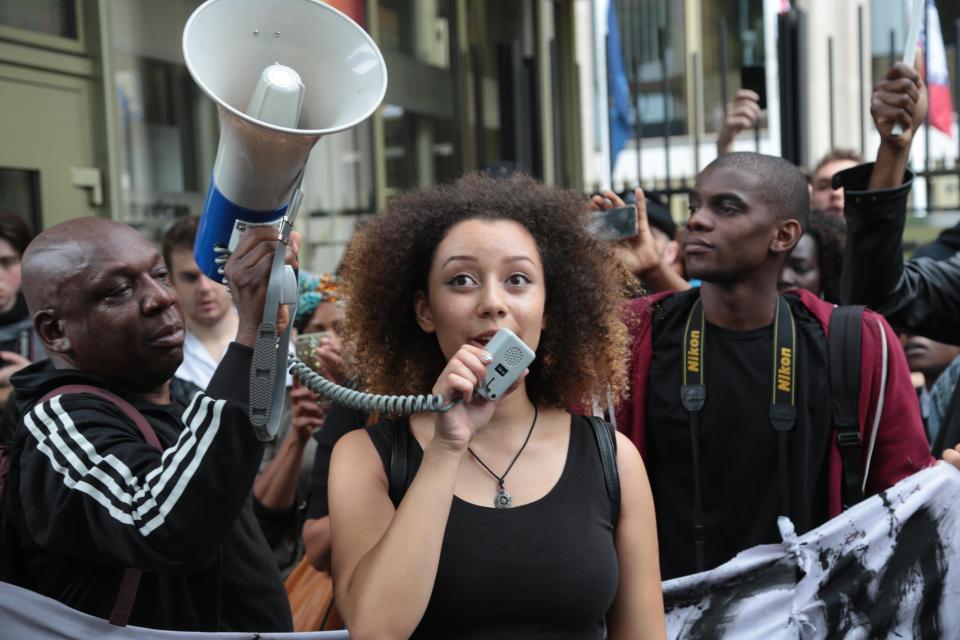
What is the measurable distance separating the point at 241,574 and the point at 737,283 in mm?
1677

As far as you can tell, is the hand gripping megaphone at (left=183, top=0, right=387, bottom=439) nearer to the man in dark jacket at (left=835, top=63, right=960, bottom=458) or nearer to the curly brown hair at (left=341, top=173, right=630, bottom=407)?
the curly brown hair at (left=341, top=173, right=630, bottom=407)

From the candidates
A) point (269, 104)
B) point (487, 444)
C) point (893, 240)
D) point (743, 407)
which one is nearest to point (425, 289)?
point (487, 444)

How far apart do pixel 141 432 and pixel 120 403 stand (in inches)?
3.1

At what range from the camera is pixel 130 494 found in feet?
6.06

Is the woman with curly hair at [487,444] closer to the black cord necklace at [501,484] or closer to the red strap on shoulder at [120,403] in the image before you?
the black cord necklace at [501,484]

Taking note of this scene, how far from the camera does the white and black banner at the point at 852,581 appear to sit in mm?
2492

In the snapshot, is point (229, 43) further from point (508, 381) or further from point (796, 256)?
point (796, 256)

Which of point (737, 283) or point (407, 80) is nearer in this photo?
point (737, 283)

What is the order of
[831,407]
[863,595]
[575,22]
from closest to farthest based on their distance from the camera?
[863,595], [831,407], [575,22]

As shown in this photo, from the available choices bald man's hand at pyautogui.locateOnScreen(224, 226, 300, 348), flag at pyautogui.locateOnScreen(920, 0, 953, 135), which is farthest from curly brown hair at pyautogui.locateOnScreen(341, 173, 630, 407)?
flag at pyautogui.locateOnScreen(920, 0, 953, 135)

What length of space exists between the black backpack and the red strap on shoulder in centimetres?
47

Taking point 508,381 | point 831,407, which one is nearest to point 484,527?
point 508,381

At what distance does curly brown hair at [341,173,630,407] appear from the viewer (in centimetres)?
226

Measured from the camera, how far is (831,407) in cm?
290
